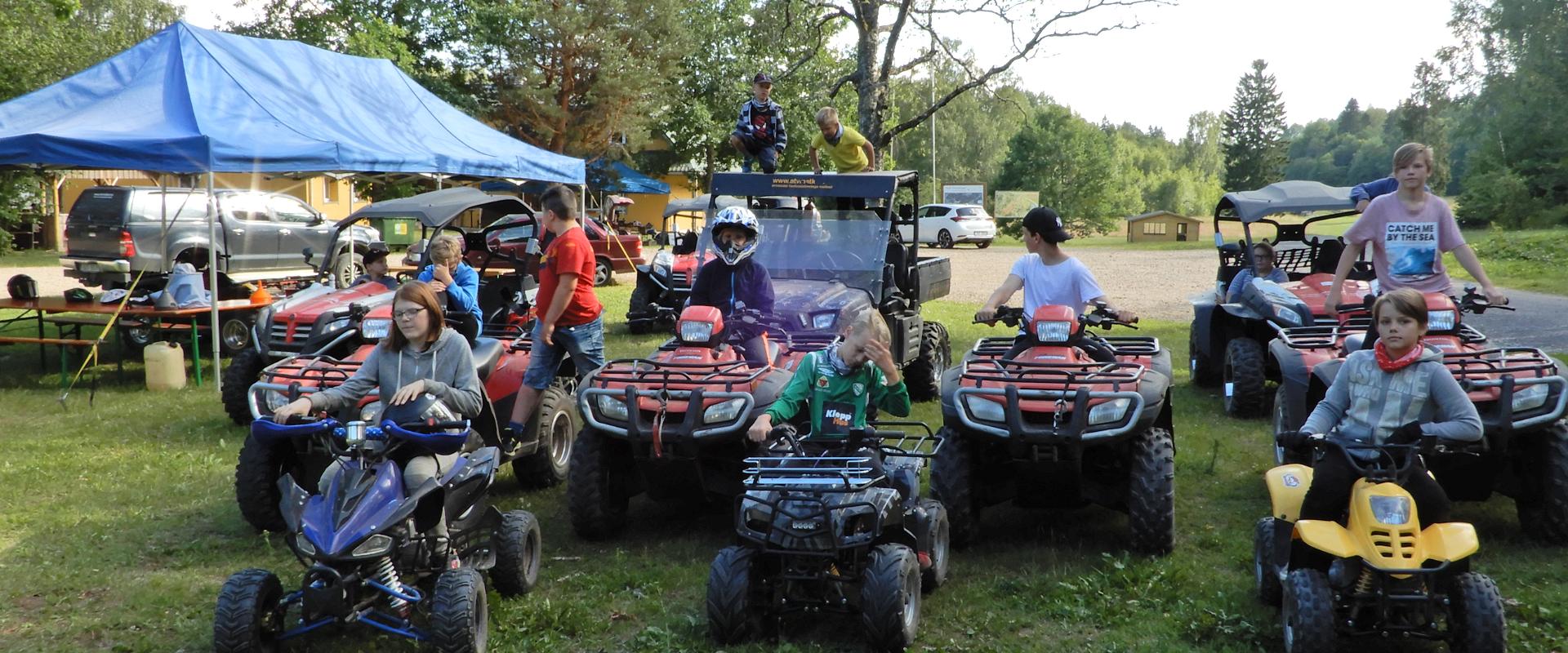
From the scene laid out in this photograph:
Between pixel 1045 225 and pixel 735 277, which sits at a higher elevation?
pixel 1045 225

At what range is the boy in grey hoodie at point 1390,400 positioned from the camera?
169 inches

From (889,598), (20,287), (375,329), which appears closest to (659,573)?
(889,598)

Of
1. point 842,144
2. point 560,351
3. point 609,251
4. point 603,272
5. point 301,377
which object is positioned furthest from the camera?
point 609,251

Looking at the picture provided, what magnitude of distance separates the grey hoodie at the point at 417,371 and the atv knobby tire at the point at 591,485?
86 cm

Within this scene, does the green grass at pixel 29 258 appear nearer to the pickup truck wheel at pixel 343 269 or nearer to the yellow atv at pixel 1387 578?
the pickup truck wheel at pixel 343 269

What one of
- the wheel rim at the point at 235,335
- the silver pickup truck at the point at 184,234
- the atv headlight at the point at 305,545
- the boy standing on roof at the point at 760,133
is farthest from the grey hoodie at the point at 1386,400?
the silver pickup truck at the point at 184,234

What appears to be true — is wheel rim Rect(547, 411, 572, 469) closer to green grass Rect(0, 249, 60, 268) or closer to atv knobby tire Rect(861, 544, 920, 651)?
atv knobby tire Rect(861, 544, 920, 651)

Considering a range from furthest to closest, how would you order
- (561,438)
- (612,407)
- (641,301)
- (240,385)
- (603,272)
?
(603,272) < (641,301) < (240,385) < (561,438) < (612,407)

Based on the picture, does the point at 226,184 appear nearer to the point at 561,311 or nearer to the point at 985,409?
the point at 561,311

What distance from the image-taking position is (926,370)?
9.69 m

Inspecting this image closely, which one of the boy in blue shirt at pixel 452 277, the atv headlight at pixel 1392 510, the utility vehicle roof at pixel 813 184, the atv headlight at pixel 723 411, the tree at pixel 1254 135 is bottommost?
the atv headlight at pixel 1392 510

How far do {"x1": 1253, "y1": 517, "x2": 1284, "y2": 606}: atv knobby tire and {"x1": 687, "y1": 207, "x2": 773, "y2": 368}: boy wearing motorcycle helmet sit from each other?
283cm

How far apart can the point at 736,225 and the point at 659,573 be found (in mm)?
2038

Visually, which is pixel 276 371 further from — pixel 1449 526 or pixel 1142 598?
pixel 1449 526
